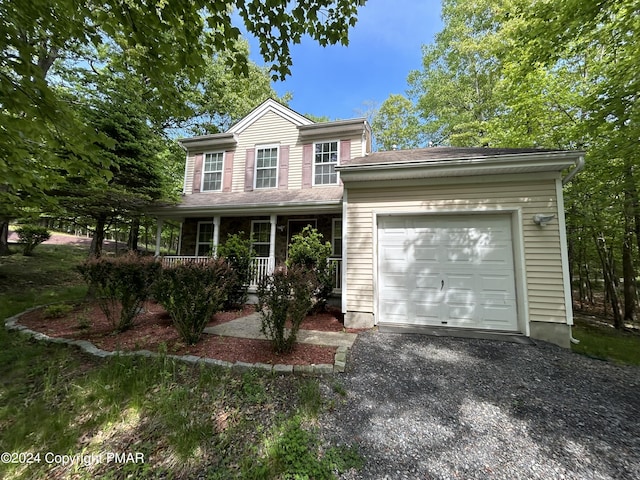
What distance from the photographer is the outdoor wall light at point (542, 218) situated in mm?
4967

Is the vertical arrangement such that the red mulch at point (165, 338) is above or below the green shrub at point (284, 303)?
below

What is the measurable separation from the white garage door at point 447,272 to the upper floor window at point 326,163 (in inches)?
167

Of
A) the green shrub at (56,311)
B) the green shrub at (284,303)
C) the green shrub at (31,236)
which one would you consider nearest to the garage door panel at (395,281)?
the green shrub at (284,303)

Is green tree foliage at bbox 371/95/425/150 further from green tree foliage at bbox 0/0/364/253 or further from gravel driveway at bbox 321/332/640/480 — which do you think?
gravel driveway at bbox 321/332/640/480

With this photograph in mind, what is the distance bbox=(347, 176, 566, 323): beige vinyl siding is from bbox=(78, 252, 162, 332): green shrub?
13.7 feet

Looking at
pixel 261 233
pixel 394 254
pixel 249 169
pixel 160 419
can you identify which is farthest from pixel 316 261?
pixel 249 169

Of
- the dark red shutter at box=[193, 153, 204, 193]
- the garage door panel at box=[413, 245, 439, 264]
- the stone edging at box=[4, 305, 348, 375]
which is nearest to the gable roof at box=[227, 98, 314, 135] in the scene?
the dark red shutter at box=[193, 153, 204, 193]

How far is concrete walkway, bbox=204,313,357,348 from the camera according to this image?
15.4ft

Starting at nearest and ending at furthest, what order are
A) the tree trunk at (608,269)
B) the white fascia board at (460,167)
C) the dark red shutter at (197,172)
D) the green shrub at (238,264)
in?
1. the white fascia board at (460,167)
2. the green shrub at (238,264)
3. the tree trunk at (608,269)
4. the dark red shutter at (197,172)

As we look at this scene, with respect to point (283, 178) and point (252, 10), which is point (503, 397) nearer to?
point (252, 10)

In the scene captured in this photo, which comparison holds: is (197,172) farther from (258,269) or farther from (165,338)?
(165,338)

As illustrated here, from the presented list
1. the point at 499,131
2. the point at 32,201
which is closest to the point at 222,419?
the point at 32,201

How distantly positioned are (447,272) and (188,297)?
4983 millimetres

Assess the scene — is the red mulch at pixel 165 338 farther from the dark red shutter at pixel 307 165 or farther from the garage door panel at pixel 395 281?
the dark red shutter at pixel 307 165
